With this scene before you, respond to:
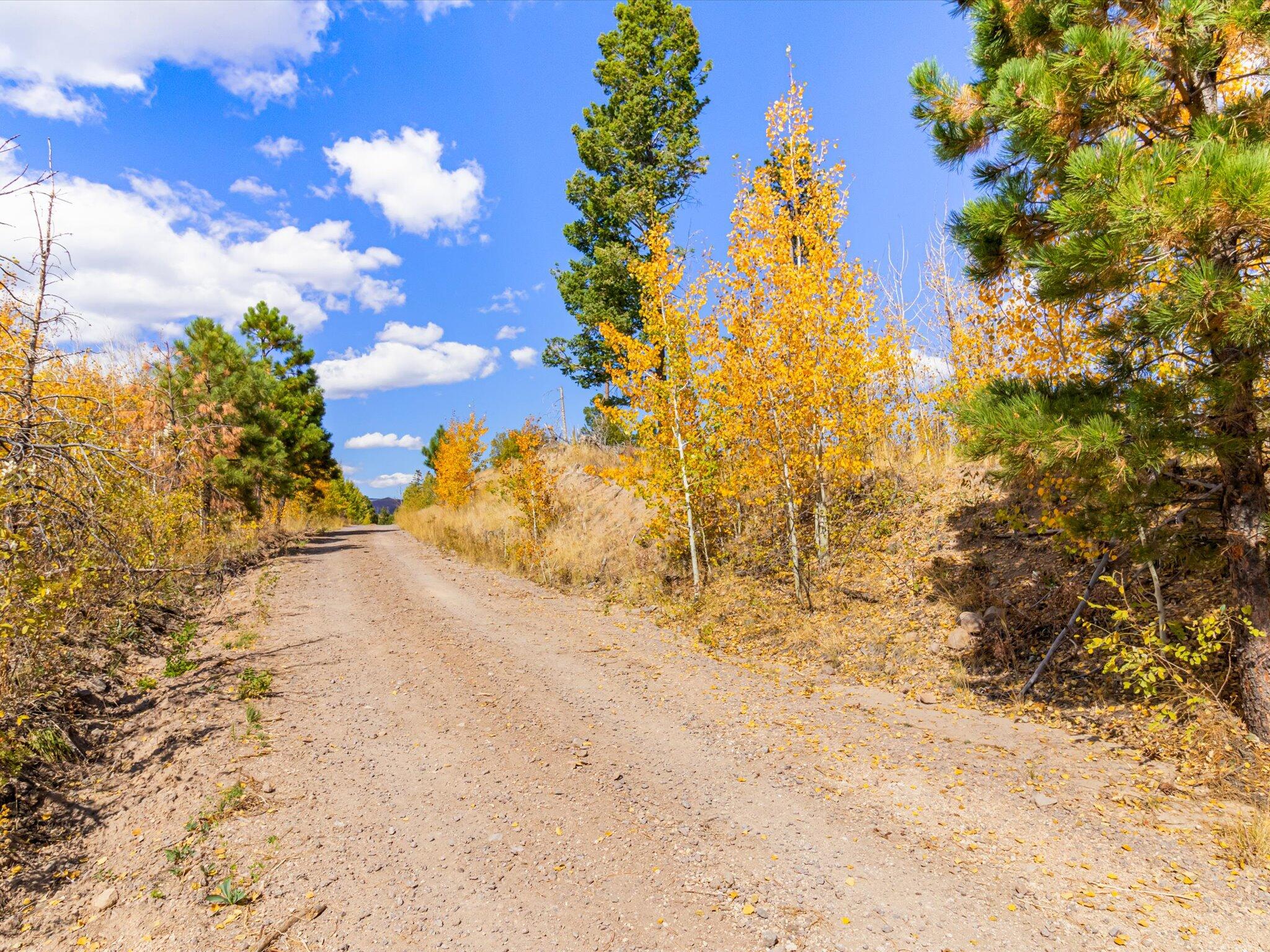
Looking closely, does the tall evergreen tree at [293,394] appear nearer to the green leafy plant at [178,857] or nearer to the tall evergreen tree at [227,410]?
the tall evergreen tree at [227,410]

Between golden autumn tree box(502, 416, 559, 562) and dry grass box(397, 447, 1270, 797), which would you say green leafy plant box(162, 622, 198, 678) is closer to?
dry grass box(397, 447, 1270, 797)

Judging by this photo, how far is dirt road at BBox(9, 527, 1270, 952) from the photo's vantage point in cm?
323

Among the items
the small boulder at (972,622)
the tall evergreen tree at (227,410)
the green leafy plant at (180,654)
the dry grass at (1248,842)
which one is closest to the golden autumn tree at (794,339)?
the small boulder at (972,622)

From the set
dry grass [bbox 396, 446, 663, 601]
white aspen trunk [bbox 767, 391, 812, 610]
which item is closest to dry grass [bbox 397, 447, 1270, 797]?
dry grass [bbox 396, 446, 663, 601]

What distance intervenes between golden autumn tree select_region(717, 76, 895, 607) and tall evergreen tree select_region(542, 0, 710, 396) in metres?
8.89

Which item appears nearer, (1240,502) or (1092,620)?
(1240,502)

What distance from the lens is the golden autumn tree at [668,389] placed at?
10742mm

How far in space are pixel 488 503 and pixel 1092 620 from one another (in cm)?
2110

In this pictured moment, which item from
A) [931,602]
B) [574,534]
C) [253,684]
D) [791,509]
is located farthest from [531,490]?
[931,602]

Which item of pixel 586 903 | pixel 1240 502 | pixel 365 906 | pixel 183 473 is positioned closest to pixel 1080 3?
pixel 1240 502

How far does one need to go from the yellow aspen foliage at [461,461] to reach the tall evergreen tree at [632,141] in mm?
11531

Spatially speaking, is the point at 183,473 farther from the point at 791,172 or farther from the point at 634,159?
the point at 634,159

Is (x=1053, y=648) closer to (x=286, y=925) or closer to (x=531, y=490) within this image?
(x=286, y=925)

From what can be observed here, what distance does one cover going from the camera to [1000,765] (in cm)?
490
